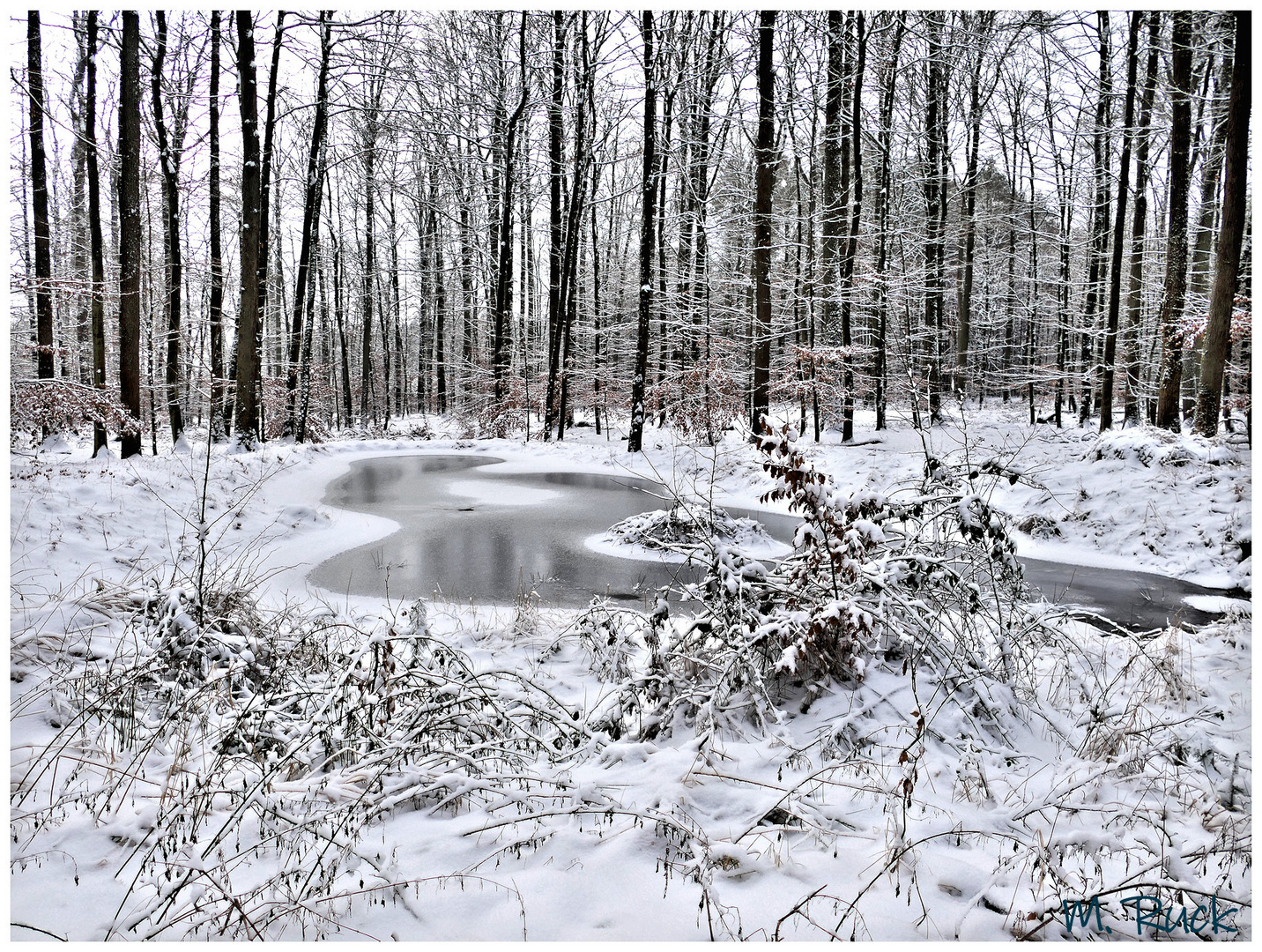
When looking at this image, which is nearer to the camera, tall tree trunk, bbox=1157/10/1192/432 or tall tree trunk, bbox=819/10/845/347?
tall tree trunk, bbox=1157/10/1192/432

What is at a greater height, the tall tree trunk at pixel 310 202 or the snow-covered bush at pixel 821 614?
the tall tree trunk at pixel 310 202

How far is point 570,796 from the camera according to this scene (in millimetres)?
2502

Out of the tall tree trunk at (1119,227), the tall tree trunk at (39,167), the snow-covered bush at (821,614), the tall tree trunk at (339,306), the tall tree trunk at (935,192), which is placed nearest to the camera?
the snow-covered bush at (821,614)

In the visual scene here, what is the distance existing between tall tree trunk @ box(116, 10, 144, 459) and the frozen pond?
3716mm

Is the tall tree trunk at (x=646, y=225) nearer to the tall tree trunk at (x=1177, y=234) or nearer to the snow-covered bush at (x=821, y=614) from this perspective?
the tall tree trunk at (x=1177, y=234)

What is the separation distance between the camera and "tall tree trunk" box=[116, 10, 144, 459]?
441 inches

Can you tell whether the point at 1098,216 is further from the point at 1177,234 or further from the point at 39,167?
the point at 39,167

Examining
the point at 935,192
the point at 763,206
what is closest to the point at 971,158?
the point at 935,192

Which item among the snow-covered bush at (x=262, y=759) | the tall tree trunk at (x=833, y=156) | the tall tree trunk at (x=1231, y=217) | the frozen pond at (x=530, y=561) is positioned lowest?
the frozen pond at (x=530, y=561)

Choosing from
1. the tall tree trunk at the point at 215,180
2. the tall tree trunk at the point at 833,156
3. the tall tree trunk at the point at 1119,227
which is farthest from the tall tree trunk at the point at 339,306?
the tall tree trunk at the point at 1119,227

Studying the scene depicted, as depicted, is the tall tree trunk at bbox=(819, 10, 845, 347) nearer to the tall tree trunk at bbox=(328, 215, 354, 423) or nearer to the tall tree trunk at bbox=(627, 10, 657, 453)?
the tall tree trunk at bbox=(627, 10, 657, 453)

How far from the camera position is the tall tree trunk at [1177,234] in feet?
37.9

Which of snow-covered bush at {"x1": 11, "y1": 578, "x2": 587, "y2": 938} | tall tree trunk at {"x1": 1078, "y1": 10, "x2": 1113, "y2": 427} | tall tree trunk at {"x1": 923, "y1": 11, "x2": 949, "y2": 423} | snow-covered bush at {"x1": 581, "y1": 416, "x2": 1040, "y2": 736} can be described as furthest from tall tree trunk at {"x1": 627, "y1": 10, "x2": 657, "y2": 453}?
snow-covered bush at {"x1": 11, "y1": 578, "x2": 587, "y2": 938}

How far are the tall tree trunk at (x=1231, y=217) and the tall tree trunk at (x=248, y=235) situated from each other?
16277 millimetres
